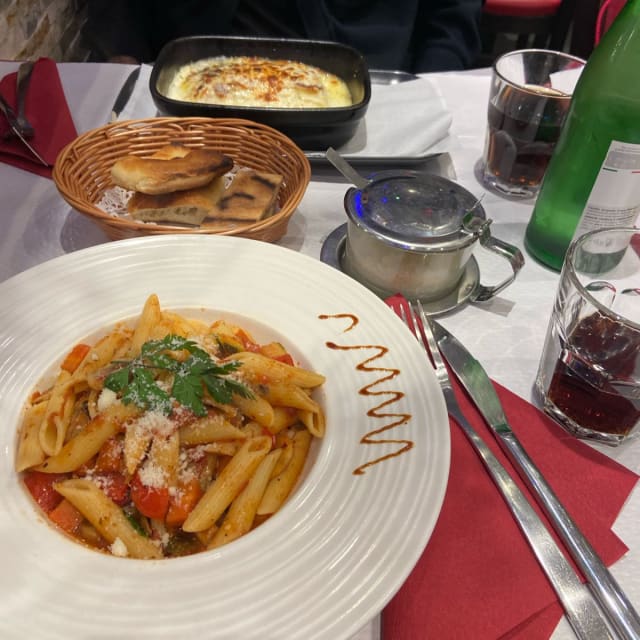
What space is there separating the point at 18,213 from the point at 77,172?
0.20m

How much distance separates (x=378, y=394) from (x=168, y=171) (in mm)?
713

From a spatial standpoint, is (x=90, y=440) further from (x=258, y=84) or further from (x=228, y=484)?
(x=258, y=84)

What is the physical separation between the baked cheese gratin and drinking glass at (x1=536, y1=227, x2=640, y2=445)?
2.92 feet

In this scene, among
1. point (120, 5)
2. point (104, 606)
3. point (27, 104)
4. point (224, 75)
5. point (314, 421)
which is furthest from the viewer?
point (120, 5)

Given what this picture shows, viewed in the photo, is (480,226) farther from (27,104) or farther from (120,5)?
(120,5)

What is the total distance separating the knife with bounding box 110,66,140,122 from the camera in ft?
5.35

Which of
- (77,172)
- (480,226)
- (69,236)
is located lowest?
(69,236)

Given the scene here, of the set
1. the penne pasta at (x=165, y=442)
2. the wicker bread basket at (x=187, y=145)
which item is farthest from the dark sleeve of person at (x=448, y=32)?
the penne pasta at (x=165, y=442)

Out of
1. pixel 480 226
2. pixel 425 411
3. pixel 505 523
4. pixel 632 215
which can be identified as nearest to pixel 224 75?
pixel 480 226

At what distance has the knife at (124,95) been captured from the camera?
5.35 feet

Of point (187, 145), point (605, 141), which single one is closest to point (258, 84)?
point (187, 145)

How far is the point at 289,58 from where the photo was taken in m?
1.78

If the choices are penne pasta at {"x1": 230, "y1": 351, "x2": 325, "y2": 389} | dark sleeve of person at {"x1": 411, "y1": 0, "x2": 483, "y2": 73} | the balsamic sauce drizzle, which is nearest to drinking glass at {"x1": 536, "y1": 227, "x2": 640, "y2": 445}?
the balsamic sauce drizzle

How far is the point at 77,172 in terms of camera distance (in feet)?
4.07
